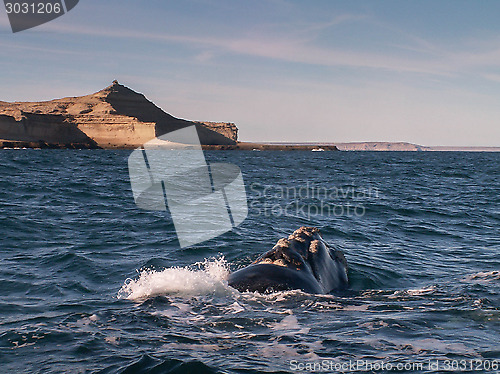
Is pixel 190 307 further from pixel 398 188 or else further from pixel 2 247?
pixel 398 188

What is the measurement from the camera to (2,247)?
38.1ft

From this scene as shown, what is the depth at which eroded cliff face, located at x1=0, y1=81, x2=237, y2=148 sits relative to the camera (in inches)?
4633

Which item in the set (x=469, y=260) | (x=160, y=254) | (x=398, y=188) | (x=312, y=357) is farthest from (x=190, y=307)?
(x=398, y=188)

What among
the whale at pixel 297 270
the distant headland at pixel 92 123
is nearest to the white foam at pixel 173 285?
the whale at pixel 297 270

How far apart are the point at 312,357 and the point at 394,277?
19.0 feet

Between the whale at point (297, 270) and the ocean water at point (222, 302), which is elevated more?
the whale at point (297, 270)

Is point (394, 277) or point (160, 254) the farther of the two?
point (160, 254)

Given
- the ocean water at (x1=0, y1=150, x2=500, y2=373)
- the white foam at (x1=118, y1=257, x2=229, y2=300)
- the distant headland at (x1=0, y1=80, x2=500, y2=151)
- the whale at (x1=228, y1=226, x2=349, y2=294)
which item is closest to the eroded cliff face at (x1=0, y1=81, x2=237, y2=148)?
the distant headland at (x1=0, y1=80, x2=500, y2=151)

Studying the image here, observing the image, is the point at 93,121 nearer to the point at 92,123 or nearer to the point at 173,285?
the point at 92,123

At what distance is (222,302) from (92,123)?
140 metres

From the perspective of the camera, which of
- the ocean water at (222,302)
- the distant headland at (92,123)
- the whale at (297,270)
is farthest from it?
the distant headland at (92,123)

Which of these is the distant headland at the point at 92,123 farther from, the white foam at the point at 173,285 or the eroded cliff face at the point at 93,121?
the white foam at the point at 173,285

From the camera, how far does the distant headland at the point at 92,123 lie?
114000mm

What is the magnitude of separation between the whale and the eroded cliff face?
380 feet
